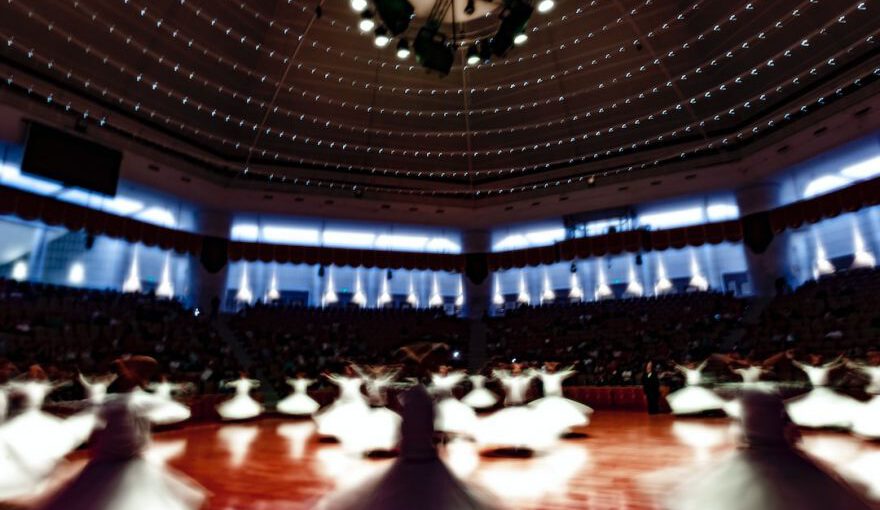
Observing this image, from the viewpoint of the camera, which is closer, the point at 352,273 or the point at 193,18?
the point at 193,18

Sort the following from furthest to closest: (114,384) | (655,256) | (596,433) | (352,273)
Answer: (352,273)
(655,256)
(596,433)
(114,384)

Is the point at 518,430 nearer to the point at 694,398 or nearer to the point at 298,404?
the point at 694,398

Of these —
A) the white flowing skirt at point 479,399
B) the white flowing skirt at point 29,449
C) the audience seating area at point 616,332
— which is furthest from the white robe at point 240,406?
the audience seating area at point 616,332

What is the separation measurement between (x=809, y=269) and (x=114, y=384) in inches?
895

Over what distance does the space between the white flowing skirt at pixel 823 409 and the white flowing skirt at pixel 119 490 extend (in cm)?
896

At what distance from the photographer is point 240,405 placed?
13109 mm

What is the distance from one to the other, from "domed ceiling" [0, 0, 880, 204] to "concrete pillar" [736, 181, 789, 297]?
8.67ft

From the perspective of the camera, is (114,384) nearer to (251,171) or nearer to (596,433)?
(596,433)

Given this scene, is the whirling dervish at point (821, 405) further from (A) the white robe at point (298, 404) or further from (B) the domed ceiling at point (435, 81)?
(A) the white robe at point (298, 404)

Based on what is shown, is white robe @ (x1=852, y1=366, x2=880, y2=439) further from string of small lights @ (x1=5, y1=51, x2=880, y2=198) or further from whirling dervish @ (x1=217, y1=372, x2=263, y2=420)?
whirling dervish @ (x1=217, y1=372, x2=263, y2=420)

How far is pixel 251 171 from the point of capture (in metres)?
18.8

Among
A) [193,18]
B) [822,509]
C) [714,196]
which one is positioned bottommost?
[822,509]

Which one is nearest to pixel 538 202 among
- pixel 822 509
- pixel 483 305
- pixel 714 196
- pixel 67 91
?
pixel 483 305

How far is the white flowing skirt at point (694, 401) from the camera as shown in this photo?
39.0 ft
